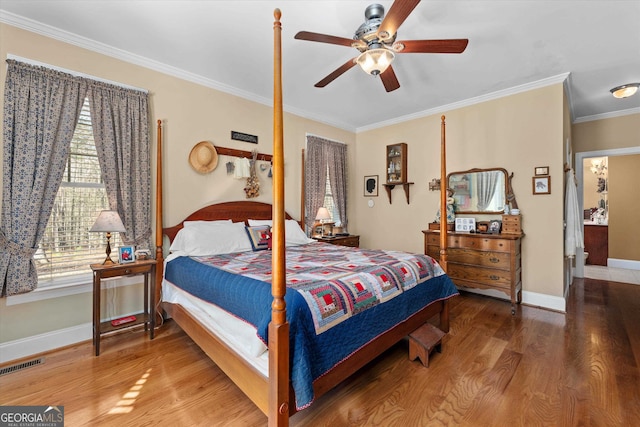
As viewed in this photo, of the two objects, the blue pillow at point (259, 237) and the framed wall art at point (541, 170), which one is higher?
the framed wall art at point (541, 170)

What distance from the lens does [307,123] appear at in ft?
15.1

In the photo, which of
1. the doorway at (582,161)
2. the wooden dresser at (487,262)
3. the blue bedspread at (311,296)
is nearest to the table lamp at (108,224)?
the blue bedspread at (311,296)

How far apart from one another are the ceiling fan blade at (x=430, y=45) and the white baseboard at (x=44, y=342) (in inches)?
141

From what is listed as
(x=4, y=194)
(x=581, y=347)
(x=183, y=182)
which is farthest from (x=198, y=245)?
(x=581, y=347)

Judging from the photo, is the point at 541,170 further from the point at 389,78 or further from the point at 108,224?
the point at 108,224

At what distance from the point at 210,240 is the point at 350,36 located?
2413 mm

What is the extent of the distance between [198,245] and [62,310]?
4.08 ft

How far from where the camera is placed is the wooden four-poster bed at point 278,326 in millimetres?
→ 1311

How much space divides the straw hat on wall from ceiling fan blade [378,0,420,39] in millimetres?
2337

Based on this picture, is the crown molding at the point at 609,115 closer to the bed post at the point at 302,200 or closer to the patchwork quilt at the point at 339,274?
the patchwork quilt at the point at 339,274

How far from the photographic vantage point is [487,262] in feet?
11.4

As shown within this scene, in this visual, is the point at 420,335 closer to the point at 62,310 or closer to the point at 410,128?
the point at 62,310

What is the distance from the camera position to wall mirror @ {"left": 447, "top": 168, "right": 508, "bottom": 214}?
12.4ft

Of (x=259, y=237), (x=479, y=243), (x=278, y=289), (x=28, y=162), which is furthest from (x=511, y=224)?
(x=28, y=162)
